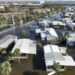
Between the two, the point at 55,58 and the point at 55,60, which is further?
the point at 55,58

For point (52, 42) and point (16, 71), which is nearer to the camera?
point (16, 71)

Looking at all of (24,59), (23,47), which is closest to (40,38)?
(23,47)

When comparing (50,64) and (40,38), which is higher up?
(50,64)

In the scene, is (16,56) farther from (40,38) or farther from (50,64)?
(40,38)

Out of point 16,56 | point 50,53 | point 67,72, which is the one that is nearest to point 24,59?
point 16,56

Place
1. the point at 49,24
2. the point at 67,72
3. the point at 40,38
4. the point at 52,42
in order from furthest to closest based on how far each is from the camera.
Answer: the point at 49,24, the point at 40,38, the point at 52,42, the point at 67,72

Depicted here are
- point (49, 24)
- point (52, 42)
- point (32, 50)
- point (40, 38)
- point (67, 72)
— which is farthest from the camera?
point (49, 24)

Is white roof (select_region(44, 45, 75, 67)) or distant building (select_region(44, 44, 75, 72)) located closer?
distant building (select_region(44, 44, 75, 72))

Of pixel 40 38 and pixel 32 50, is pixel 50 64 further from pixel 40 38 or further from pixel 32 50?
pixel 40 38

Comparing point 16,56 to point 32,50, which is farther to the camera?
point 32,50

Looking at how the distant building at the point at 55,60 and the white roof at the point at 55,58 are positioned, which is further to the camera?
the white roof at the point at 55,58
